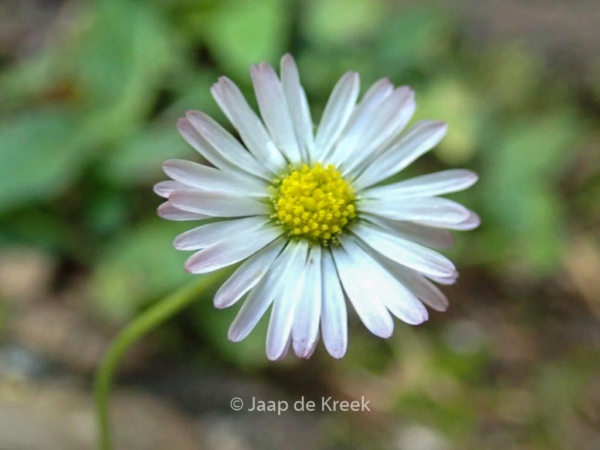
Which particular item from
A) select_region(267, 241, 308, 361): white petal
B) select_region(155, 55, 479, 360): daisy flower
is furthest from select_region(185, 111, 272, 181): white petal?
select_region(267, 241, 308, 361): white petal

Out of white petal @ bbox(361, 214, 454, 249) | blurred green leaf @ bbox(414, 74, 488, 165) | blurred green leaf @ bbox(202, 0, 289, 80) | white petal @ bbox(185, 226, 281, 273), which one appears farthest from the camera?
blurred green leaf @ bbox(414, 74, 488, 165)

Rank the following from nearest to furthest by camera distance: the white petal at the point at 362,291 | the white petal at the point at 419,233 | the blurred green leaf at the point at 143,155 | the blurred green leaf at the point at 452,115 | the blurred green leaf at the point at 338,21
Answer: the white petal at the point at 362,291 < the white petal at the point at 419,233 < the blurred green leaf at the point at 143,155 < the blurred green leaf at the point at 452,115 < the blurred green leaf at the point at 338,21

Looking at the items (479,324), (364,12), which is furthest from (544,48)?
(479,324)

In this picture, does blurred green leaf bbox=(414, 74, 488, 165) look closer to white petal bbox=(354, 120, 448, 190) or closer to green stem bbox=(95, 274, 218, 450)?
white petal bbox=(354, 120, 448, 190)

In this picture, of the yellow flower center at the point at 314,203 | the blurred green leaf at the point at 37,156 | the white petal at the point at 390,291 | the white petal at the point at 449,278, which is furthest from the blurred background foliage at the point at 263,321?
the white petal at the point at 449,278

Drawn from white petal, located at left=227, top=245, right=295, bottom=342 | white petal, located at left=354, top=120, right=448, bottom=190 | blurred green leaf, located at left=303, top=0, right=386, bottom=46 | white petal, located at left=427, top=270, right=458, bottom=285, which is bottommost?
white petal, located at left=427, top=270, right=458, bottom=285

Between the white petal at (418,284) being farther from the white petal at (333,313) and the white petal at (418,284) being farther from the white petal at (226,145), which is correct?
the white petal at (226,145)

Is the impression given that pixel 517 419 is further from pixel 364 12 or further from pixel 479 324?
pixel 364 12
